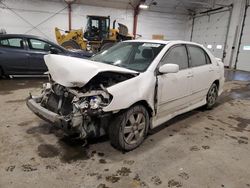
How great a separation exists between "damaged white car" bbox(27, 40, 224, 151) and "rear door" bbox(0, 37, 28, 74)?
395 cm

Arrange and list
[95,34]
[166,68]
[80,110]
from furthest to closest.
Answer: [95,34]
[166,68]
[80,110]

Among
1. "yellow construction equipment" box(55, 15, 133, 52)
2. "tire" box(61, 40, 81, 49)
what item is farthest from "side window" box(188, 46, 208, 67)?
"yellow construction equipment" box(55, 15, 133, 52)

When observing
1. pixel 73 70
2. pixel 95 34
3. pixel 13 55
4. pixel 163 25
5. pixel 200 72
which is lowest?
pixel 13 55

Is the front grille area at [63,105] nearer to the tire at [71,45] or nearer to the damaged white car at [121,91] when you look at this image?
the damaged white car at [121,91]

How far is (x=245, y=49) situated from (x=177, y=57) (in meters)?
12.1

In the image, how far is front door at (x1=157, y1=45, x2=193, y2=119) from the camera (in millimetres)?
2799

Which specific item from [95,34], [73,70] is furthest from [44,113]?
[95,34]

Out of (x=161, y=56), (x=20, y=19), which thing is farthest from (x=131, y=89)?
(x=20, y=19)

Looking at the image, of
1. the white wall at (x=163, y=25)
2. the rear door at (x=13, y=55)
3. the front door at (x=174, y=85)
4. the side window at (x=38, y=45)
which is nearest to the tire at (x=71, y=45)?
the side window at (x=38, y=45)

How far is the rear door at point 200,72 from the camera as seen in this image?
3.50 metres

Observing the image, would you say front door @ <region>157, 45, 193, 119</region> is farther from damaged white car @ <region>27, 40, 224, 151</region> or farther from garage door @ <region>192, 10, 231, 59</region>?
garage door @ <region>192, 10, 231, 59</region>

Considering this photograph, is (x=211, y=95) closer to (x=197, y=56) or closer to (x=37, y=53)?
(x=197, y=56)

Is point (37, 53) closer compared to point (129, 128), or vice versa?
point (129, 128)

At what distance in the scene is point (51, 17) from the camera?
46.1 feet
